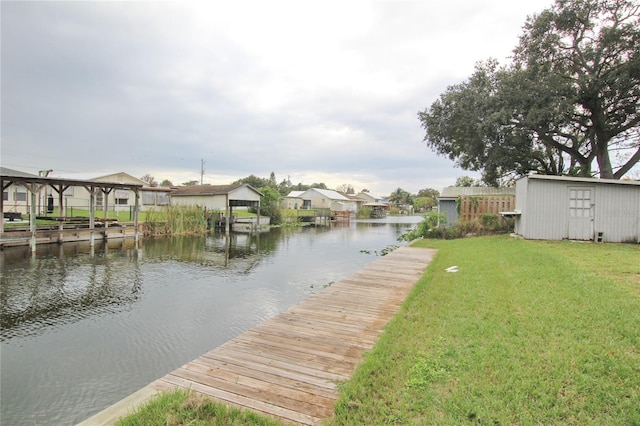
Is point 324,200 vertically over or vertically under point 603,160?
under

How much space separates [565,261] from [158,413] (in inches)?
358

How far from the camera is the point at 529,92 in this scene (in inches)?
727

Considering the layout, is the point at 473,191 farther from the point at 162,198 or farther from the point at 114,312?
the point at 162,198

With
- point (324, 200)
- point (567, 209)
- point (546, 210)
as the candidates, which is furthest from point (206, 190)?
point (324, 200)

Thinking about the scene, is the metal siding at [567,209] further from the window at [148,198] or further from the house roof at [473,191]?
the window at [148,198]

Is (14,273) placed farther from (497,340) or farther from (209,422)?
(497,340)

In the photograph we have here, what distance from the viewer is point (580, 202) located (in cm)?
1285

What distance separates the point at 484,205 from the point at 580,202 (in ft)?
18.4

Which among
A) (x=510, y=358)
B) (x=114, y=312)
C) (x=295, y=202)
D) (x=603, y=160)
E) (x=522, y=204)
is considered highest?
(x=603, y=160)

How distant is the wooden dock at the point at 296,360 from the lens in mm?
3342

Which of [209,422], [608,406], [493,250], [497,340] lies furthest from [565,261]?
[209,422]

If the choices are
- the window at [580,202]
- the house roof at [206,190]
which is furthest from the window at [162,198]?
the window at [580,202]

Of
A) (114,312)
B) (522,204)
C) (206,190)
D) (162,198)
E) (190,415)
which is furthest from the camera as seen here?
(162,198)

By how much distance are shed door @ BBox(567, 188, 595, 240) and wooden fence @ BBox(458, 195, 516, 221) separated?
5240 millimetres
